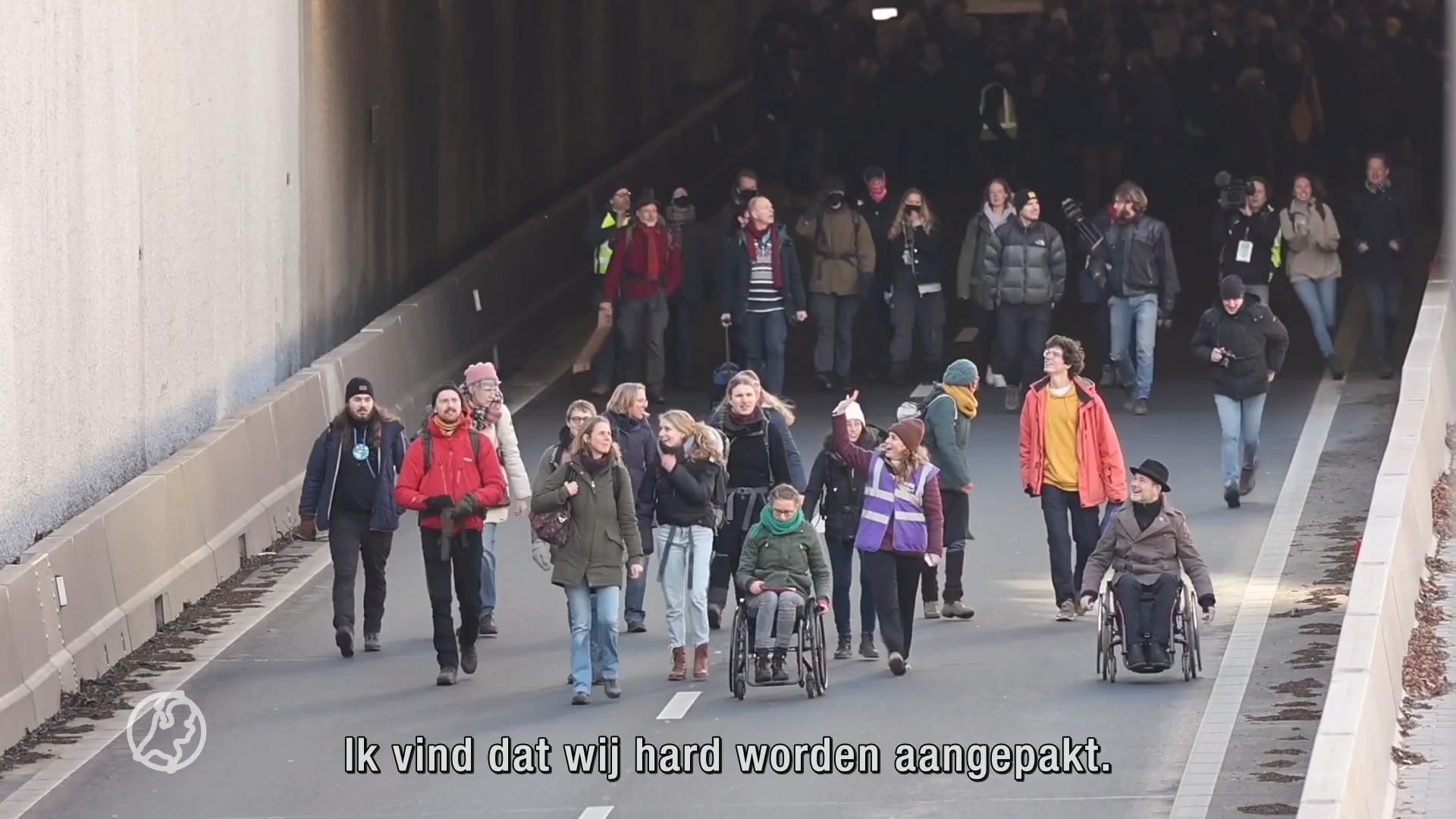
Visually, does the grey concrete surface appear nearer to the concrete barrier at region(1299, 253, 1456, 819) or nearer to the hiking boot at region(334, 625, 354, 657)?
the hiking boot at region(334, 625, 354, 657)

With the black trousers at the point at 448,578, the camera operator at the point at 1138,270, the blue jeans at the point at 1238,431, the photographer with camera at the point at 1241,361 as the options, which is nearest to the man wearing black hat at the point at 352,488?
the black trousers at the point at 448,578

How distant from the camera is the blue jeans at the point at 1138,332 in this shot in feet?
71.6

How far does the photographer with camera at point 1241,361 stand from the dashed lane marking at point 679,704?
561 cm

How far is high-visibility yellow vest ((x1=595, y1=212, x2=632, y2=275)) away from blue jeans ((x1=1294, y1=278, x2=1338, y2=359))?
5.43 meters

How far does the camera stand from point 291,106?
2138 cm

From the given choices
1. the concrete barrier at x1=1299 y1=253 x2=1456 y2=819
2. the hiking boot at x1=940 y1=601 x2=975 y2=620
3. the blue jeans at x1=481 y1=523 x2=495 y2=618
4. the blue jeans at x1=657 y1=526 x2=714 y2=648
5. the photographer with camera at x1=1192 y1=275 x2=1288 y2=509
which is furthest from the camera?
→ the photographer with camera at x1=1192 y1=275 x2=1288 y2=509

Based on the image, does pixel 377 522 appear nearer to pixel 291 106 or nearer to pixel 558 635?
pixel 558 635

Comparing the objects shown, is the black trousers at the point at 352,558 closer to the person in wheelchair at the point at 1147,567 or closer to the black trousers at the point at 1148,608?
the person in wheelchair at the point at 1147,567

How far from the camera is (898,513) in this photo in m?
14.8

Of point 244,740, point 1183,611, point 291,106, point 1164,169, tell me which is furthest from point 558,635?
point 1164,169

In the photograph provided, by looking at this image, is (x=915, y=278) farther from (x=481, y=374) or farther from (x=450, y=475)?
(x=450, y=475)

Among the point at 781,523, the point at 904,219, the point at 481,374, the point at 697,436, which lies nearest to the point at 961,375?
the point at 697,436

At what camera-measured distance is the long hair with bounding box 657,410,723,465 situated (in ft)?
48.3
